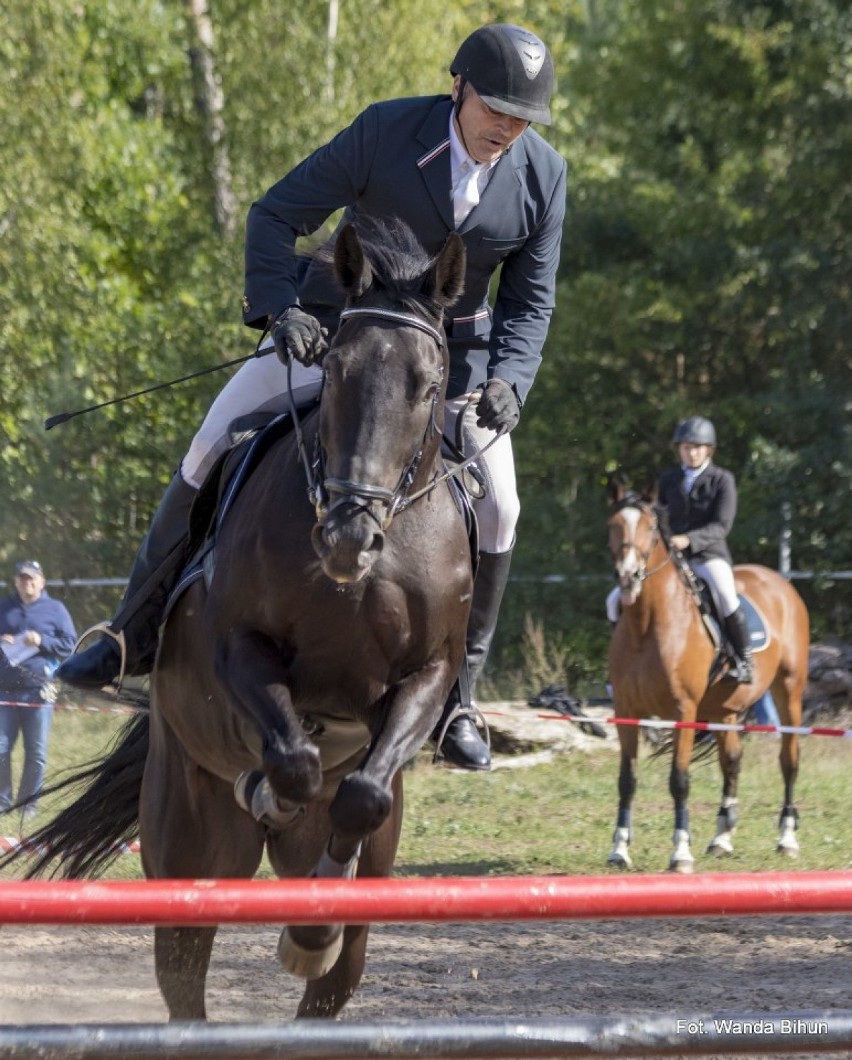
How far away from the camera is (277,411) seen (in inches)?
186

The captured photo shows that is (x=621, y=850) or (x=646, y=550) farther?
(x=646, y=550)

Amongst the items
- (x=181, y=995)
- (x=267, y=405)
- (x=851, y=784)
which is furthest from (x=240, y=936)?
(x=851, y=784)

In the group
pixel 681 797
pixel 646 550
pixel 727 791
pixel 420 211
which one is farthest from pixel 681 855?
pixel 420 211

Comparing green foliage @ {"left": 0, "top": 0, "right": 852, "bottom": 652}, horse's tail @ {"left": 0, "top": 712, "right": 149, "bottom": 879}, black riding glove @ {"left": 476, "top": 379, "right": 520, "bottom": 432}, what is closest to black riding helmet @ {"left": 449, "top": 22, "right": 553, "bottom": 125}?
black riding glove @ {"left": 476, "top": 379, "right": 520, "bottom": 432}

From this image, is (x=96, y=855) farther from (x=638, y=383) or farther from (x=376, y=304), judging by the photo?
(x=638, y=383)

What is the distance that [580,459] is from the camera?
20.2 m

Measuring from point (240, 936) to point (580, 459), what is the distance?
1363cm

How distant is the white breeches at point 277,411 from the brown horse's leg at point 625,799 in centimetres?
472

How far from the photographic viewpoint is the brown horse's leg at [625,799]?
9078 mm

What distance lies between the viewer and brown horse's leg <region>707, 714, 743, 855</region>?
A: 379 inches

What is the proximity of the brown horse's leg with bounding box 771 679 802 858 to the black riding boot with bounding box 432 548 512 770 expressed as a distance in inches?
205

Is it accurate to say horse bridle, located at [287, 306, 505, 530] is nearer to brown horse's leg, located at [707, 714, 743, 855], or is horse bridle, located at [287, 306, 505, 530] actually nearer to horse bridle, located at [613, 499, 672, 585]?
horse bridle, located at [613, 499, 672, 585]

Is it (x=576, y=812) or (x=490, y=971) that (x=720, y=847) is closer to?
(x=576, y=812)

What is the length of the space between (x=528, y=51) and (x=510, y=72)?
107mm
